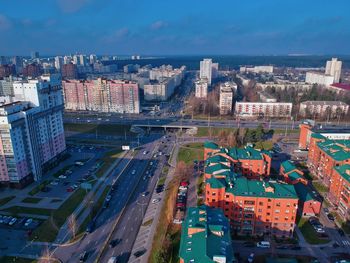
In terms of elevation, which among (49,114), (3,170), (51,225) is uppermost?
A: (49,114)

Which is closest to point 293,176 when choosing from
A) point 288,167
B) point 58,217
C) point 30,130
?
point 288,167

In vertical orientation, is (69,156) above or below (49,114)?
below

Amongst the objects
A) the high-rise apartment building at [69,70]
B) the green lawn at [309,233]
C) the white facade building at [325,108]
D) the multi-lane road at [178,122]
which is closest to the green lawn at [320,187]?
the green lawn at [309,233]

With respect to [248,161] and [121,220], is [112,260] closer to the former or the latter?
[121,220]

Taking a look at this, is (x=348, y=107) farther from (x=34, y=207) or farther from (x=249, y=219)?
(x=34, y=207)

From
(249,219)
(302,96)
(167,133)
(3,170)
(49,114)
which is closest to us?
(249,219)

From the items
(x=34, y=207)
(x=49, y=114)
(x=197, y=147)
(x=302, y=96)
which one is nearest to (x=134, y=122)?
(x=197, y=147)

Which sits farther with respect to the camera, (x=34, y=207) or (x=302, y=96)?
(x=302, y=96)
